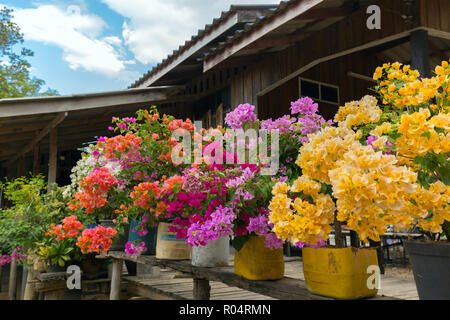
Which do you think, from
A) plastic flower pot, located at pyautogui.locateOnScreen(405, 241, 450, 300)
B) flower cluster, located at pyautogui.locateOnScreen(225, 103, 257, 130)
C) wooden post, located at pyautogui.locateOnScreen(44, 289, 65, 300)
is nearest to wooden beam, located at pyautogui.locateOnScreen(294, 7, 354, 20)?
flower cluster, located at pyautogui.locateOnScreen(225, 103, 257, 130)

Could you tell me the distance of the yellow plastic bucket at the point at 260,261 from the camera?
1788mm

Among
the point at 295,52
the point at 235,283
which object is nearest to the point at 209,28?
the point at 295,52

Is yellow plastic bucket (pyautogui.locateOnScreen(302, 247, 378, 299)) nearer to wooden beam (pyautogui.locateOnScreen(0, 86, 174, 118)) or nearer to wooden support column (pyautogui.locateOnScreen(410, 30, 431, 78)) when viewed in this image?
wooden support column (pyautogui.locateOnScreen(410, 30, 431, 78))

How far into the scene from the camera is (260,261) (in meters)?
1.79

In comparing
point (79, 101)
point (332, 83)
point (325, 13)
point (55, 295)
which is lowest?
point (55, 295)

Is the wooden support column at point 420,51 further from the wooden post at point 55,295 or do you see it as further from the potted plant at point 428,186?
the wooden post at point 55,295

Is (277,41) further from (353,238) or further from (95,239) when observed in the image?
(95,239)

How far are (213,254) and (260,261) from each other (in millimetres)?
470

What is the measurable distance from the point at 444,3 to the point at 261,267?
412 cm

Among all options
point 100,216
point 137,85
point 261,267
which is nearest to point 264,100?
point 100,216

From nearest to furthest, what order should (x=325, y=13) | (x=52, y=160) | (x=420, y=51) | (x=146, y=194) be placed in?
(x=146, y=194) → (x=420, y=51) → (x=325, y=13) → (x=52, y=160)

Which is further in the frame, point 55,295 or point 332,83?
point 332,83

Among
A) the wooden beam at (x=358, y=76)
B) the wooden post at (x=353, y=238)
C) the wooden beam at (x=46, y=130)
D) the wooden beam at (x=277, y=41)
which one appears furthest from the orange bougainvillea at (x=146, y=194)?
the wooden beam at (x=358, y=76)
